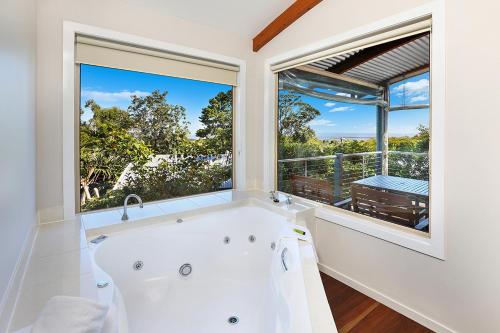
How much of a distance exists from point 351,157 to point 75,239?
223 cm

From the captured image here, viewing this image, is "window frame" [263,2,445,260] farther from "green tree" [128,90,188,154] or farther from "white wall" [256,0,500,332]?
"green tree" [128,90,188,154]

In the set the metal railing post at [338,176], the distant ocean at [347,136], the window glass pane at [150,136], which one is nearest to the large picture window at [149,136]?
the window glass pane at [150,136]

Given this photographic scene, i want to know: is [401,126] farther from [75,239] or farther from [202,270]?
[75,239]

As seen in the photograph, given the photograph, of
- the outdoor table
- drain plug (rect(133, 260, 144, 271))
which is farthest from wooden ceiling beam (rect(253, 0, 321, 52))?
drain plug (rect(133, 260, 144, 271))

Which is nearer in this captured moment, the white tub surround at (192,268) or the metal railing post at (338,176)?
the white tub surround at (192,268)

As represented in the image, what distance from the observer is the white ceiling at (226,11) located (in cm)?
224

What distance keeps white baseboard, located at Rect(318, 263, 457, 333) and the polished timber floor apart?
3 cm

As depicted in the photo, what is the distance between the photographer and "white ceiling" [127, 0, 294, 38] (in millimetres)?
2238
